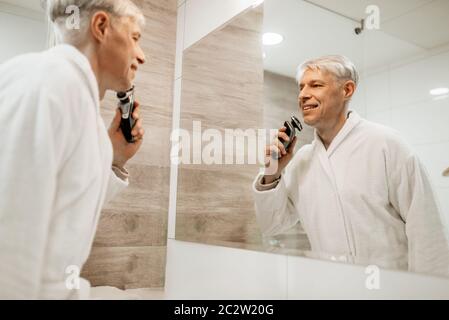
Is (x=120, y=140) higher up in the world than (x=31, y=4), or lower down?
lower down

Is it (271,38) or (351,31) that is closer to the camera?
(351,31)

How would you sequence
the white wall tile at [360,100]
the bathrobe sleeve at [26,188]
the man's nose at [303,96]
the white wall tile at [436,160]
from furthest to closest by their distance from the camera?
1. the man's nose at [303,96]
2. the white wall tile at [360,100]
3. the white wall tile at [436,160]
4. the bathrobe sleeve at [26,188]

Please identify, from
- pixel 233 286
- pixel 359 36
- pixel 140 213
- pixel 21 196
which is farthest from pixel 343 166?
pixel 140 213

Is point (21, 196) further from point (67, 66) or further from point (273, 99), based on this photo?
point (273, 99)

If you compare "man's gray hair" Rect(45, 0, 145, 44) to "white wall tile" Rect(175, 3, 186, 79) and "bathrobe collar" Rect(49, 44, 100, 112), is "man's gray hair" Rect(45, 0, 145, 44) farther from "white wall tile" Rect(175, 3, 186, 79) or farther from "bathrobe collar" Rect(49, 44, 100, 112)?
"white wall tile" Rect(175, 3, 186, 79)

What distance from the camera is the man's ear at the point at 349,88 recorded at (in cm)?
78

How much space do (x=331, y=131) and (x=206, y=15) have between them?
0.79 m

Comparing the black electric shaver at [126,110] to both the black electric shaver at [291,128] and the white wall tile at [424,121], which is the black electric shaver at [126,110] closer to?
the black electric shaver at [291,128]

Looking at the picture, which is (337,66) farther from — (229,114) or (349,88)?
(229,114)

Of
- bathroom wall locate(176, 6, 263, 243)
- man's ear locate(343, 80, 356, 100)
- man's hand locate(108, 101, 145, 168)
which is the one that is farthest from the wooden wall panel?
man's hand locate(108, 101, 145, 168)

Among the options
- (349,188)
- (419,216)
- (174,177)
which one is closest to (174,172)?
(174,177)

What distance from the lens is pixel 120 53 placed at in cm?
71

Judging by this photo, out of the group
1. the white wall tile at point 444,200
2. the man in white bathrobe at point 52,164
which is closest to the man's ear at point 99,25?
the man in white bathrobe at point 52,164

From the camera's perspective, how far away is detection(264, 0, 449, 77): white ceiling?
0.69 meters
